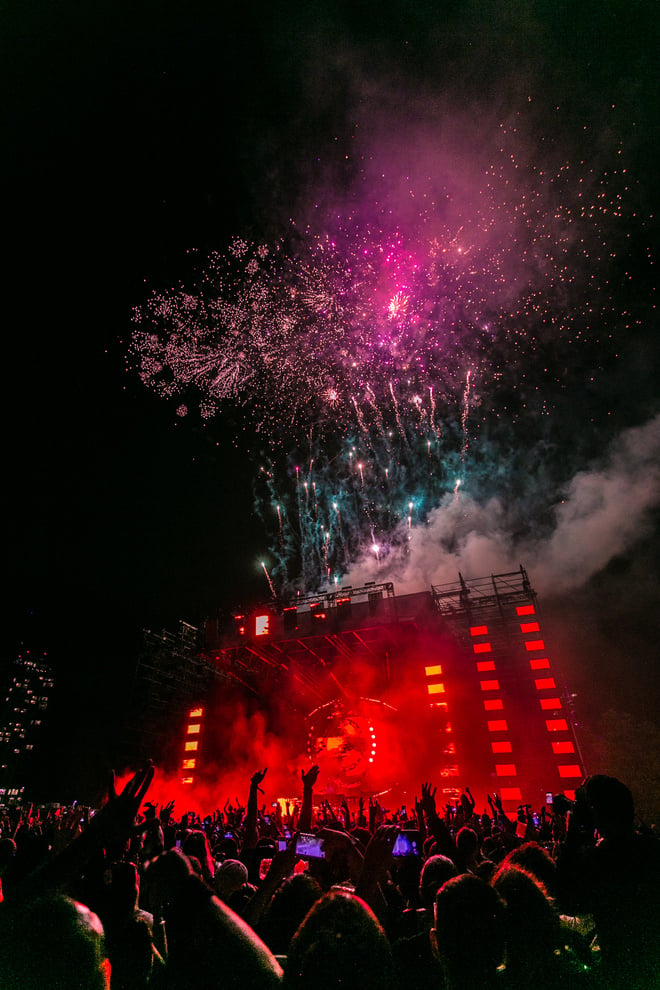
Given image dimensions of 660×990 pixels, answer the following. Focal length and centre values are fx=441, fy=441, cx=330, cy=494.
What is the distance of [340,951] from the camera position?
127 cm

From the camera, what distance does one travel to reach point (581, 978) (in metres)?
1.70

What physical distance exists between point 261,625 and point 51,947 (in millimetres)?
24614

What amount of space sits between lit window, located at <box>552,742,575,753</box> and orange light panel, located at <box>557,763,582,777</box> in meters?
0.66

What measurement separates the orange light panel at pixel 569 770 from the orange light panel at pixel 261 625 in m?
17.2

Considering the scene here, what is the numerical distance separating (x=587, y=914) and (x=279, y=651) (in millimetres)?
25218

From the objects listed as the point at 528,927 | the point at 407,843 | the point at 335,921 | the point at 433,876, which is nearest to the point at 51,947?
the point at 335,921

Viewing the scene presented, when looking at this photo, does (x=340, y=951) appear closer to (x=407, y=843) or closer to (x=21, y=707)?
(x=407, y=843)

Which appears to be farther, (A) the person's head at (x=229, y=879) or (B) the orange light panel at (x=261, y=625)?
(B) the orange light panel at (x=261, y=625)

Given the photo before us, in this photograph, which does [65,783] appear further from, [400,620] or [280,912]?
[280,912]

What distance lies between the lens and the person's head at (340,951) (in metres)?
1.23

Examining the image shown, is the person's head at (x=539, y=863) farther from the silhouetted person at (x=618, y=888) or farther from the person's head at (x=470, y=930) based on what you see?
the person's head at (x=470, y=930)

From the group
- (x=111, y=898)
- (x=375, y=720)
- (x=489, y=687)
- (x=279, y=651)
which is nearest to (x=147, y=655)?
(x=279, y=651)

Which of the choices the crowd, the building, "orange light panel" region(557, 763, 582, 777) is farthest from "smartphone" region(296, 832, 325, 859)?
the building

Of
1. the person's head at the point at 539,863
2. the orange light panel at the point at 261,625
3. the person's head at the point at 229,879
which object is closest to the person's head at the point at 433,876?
the person's head at the point at 539,863
